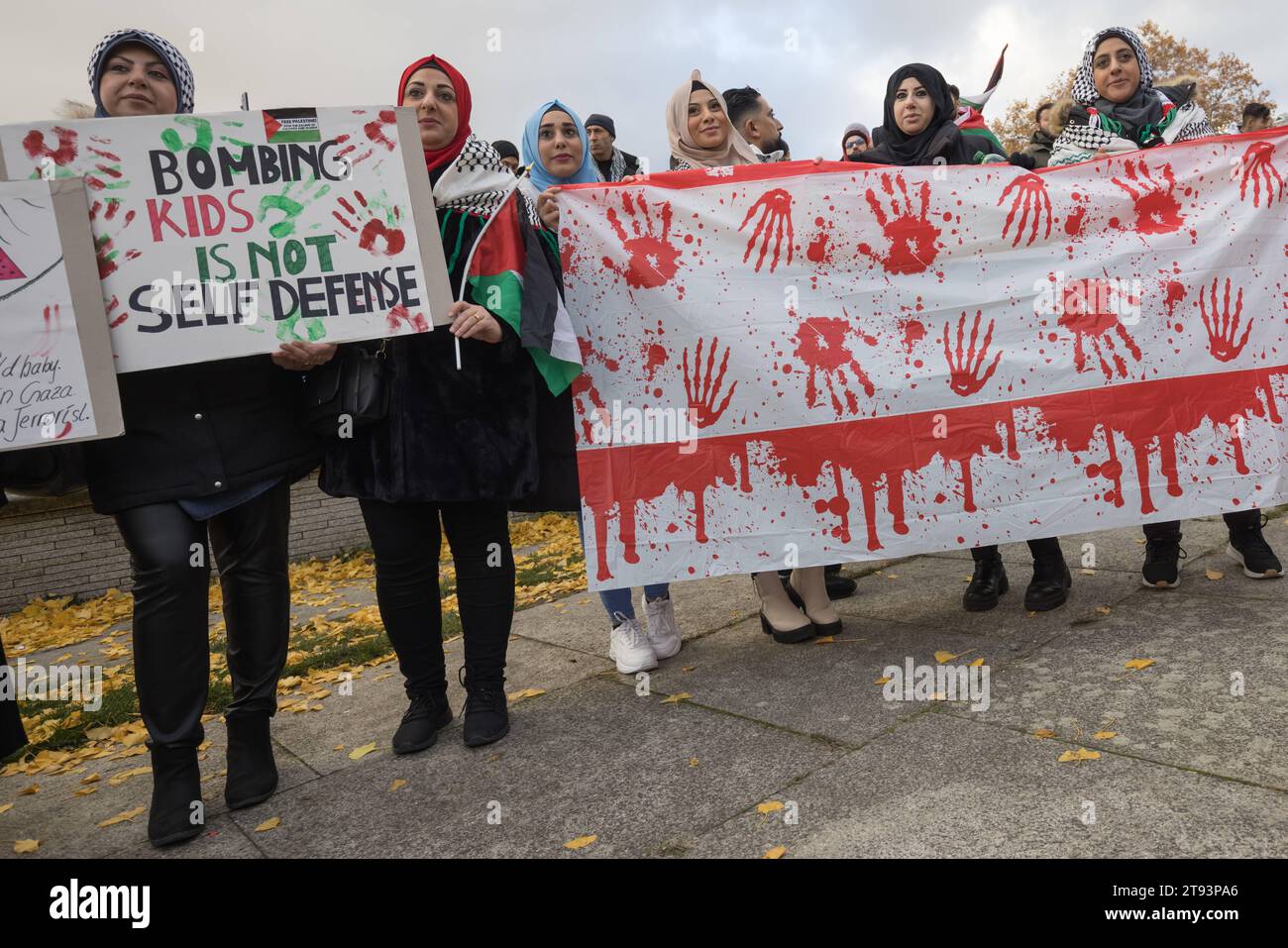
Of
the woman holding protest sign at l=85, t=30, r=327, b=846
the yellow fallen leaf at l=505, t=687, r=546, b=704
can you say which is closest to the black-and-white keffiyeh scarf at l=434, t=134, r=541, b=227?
the woman holding protest sign at l=85, t=30, r=327, b=846

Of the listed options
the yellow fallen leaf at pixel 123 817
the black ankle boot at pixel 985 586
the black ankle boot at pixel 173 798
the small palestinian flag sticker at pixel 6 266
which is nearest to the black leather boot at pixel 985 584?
the black ankle boot at pixel 985 586

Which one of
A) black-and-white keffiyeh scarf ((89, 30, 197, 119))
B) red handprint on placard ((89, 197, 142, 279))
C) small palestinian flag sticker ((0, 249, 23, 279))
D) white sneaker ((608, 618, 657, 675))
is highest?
black-and-white keffiyeh scarf ((89, 30, 197, 119))

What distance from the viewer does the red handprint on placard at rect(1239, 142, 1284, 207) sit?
12.5 ft

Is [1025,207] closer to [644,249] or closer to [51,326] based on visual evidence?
[644,249]

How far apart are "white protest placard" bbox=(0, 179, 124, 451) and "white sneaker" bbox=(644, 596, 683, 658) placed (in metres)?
2.15

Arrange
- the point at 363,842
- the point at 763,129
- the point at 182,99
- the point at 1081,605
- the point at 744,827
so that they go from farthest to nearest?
the point at 763,129
the point at 1081,605
the point at 182,99
the point at 363,842
the point at 744,827

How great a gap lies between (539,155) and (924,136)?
1.58m

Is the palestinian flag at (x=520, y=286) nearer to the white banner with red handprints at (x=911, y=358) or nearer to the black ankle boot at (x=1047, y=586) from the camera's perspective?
the white banner with red handprints at (x=911, y=358)

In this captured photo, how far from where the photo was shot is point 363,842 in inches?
102

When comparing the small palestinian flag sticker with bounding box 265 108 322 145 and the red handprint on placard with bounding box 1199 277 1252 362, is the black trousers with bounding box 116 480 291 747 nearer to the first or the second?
the small palestinian flag sticker with bounding box 265 108 322 145

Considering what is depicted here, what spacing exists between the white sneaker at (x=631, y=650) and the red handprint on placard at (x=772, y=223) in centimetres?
150

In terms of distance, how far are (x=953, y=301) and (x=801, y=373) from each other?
0.66 metres
